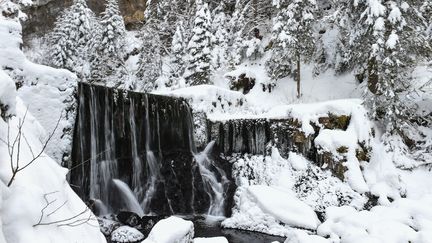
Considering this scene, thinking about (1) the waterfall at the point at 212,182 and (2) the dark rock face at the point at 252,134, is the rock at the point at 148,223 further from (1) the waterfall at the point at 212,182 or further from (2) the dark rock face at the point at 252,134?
(2) the dark rock face at the point at 252,134

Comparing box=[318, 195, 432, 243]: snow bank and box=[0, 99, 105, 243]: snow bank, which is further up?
box=[0, 99, 105, 243]: snow bank

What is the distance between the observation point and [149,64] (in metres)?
26.8

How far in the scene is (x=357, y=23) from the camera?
1653 centimetres

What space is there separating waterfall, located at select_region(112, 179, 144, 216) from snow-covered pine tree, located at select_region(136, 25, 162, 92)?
1418 cm

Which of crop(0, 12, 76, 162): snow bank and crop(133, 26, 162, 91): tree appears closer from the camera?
crop(0, 12, 76, 162): snow bank

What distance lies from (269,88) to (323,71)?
123 inches

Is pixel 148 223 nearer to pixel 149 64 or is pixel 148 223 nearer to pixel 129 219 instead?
pixel 129 219

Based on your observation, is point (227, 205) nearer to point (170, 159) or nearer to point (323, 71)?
point (170, 159)

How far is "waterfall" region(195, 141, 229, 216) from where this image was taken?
13016 mm

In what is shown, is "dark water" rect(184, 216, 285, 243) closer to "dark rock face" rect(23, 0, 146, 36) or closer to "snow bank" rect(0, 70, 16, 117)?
"snow bank" rect(0, 70, 16, 117)

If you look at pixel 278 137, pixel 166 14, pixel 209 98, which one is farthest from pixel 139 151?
pixel 166 14

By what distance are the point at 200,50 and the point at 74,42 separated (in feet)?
37.4

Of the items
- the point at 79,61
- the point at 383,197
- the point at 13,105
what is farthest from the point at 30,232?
the point at 79,61

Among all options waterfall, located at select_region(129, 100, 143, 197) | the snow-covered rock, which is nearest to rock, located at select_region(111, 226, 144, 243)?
the snow-covered rock
